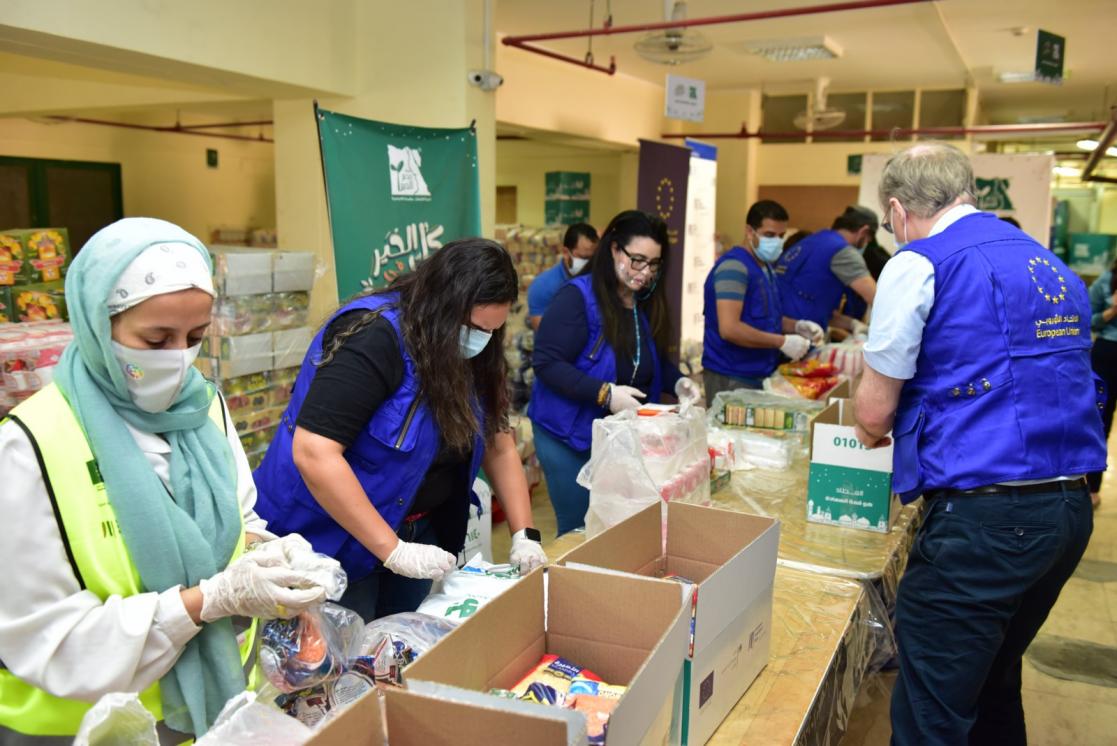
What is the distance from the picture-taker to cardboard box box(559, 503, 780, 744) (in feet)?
4.56

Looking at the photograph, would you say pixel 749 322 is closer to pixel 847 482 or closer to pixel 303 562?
pixel 847 482

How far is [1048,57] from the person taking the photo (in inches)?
229

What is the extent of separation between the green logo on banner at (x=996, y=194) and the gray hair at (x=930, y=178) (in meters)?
6.78

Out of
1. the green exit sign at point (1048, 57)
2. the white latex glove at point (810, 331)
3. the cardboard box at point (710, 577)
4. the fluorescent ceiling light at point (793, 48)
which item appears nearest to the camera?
the cardboard box at point (710, 577)

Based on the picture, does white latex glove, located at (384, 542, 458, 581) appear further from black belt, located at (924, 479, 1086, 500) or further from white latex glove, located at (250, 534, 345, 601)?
black belt, located at (924, 479, 1086, 500)

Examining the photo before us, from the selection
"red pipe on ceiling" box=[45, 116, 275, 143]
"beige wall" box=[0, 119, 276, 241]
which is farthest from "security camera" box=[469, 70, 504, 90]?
"beige wall" box=[0, 119, 276, 241]

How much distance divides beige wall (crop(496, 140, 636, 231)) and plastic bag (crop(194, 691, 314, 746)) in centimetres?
947

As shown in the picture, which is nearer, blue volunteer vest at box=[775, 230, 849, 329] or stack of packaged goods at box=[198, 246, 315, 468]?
stack of packaged goods at box=[198, 246, 315, 468]

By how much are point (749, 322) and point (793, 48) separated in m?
4.23

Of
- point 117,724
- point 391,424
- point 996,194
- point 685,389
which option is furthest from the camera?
point 996,194

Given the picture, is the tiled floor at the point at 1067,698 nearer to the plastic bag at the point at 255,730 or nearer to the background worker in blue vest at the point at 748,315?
the background worker in blue vest at the point at 748,315

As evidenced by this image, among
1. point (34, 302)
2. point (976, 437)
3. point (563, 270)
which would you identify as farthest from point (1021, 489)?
point (563, 270)

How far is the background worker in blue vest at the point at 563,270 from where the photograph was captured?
527 cm

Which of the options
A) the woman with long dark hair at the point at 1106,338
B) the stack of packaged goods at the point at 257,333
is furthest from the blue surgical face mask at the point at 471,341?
the woman with long dark hair at the point at 1106,338
